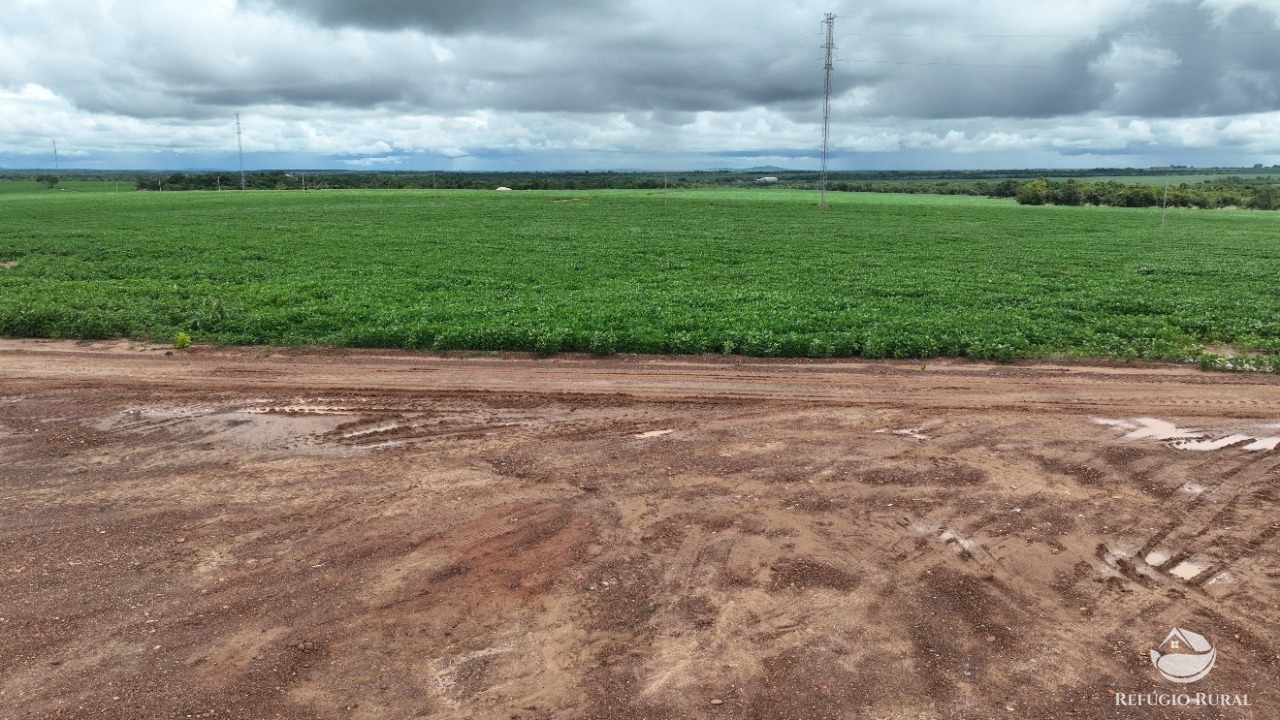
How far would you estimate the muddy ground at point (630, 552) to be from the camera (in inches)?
224

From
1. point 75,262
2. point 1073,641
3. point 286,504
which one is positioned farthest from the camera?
point 75,262

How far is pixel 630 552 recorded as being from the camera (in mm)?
7523

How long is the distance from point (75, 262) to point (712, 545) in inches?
1209

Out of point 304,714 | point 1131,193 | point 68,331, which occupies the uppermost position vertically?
point 1131,193

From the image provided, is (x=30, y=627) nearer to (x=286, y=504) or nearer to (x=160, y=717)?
(x=160, y=717)

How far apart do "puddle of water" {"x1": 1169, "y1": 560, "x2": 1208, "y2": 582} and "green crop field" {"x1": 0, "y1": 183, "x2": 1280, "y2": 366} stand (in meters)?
8.28

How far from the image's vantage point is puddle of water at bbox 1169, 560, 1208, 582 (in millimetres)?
7105

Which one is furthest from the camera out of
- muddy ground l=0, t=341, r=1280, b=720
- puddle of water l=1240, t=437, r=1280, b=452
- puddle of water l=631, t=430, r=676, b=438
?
puddle of water l=631, t=430, r=676, b=438

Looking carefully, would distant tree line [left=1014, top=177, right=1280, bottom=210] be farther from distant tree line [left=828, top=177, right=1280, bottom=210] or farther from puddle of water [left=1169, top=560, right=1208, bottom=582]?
puddle of water [left=1169, top=560, right=1208, bottom=582]

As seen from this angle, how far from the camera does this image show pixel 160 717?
5.35m

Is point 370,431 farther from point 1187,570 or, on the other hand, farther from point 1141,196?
point 1141,196

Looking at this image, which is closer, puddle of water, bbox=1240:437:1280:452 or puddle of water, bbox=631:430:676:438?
puddle of water, bbox=1240:437:1280:452

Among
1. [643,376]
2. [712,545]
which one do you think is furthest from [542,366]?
[712,545]

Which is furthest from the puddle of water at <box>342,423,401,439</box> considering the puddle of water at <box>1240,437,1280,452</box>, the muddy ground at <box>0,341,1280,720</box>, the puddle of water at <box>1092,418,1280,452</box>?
the puddle of water at <box>1240,437,1280,452</box>
